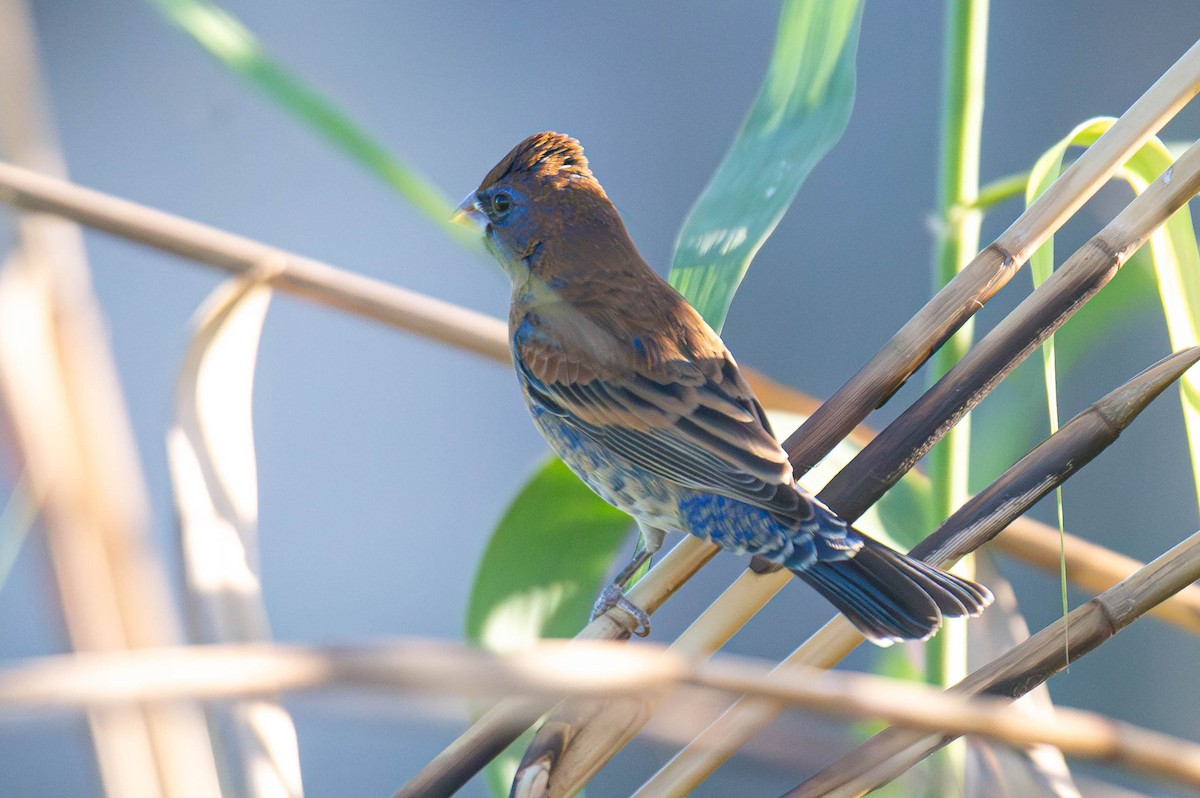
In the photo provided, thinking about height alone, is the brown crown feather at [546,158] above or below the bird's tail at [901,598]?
above

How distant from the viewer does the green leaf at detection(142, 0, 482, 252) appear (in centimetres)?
120

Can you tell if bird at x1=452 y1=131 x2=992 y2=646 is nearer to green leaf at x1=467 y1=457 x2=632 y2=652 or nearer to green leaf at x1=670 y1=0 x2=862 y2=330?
green leaf at x1=467 y1=457 x2=632 y2=652

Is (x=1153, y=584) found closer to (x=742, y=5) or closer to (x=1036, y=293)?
(x=1036, y=293)

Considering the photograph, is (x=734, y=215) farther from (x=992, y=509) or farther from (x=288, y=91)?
(x=288, y=91)

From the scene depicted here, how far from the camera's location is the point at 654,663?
431 mm

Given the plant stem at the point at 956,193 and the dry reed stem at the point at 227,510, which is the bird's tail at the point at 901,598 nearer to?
the plant stem at the point at 956,193

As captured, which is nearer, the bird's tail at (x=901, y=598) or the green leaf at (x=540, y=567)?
the bird's tail at (x=901, y=598)

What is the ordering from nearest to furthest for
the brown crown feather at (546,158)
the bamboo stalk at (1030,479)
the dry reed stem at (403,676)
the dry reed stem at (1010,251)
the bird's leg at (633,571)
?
the dry reed stem at (403,676), the bamboo stalk at (1030,479), the dry reed stem at (1010,251), the bird's leg at (633,571), the brown crown feather at (546,158)

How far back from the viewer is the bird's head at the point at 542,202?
Result: 5.05ft

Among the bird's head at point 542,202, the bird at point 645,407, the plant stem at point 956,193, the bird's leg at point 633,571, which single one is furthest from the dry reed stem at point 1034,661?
the bird's head at point 542,202

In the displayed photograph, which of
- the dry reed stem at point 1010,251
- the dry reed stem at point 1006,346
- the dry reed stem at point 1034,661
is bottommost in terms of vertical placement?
the dry reed stem at point 1034,661

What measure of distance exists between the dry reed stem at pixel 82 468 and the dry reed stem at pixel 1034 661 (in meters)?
0.49

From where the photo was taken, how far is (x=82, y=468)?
0.86m

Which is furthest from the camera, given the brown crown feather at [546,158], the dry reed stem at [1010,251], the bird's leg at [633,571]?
the brown crown feather at [546,158]
